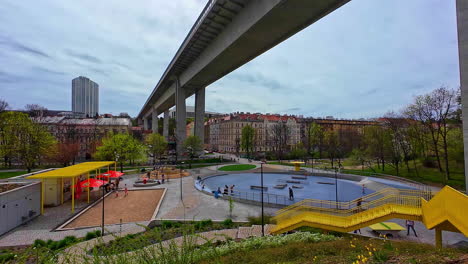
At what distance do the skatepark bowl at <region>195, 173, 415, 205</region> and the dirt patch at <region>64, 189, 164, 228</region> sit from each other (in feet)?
19.8

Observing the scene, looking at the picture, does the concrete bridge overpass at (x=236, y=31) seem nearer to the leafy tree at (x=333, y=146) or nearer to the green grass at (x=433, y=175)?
the green grass at (x=433, y=175)

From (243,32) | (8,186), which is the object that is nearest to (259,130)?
(243,32)

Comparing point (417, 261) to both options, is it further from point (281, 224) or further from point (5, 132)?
point (5, 132)

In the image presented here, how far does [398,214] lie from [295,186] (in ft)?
57.1

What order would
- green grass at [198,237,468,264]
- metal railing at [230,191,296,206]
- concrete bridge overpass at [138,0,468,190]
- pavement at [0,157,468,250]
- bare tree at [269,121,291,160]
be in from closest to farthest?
green grass at [198,237,468,264] → pavement at [0,157,468,250] → concrete bridge overpass at [138,0,468,190] → metal railing at [230,191,296,206] → bare tree at [269,121,291,160]

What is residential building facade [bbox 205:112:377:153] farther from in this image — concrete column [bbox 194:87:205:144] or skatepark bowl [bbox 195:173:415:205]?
skatepark bowl [bbox 195:173:415:205]

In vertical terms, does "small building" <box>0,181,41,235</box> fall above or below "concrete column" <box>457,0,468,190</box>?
below

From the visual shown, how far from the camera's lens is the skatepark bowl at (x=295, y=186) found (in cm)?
2280

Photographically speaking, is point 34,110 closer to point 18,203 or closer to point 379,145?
point 18,203

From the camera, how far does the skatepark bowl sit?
22.8 metres

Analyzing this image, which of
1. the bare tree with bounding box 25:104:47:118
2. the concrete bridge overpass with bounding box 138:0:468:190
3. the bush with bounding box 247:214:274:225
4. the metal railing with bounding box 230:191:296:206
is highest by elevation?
the concrete bridge overpass with bounding box 138:0:468:190

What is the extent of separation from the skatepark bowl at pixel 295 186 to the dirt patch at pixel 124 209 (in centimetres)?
602

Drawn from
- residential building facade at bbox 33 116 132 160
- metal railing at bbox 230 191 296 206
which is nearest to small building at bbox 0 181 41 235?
metal railing at bbox 230 191 296 206

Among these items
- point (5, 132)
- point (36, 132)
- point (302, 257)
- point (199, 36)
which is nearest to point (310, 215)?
point (302, 257)
